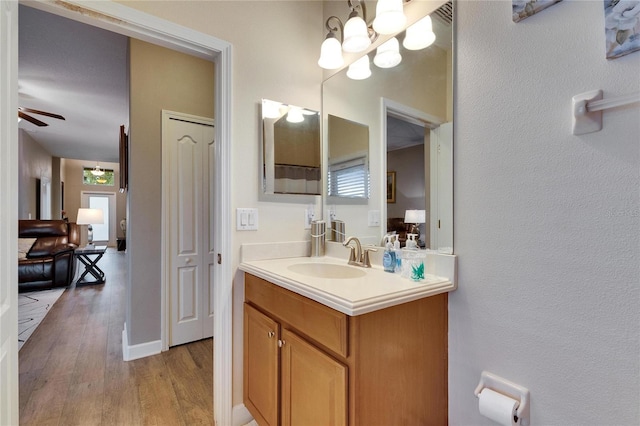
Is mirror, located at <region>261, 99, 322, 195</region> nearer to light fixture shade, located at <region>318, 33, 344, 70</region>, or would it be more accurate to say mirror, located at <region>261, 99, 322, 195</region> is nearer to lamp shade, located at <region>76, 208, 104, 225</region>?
light fixture shade, located at <region>318, 33, 344, 70</region>

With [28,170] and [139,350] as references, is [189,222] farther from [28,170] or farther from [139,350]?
[28,170]

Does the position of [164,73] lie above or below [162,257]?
above

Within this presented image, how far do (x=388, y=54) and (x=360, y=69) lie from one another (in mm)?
203

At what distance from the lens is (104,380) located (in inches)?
82.6

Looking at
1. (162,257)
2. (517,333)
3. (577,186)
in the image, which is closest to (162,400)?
(162,257)

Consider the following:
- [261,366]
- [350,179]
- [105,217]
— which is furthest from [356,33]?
[105,217]

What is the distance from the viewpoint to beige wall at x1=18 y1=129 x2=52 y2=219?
18.0 feet

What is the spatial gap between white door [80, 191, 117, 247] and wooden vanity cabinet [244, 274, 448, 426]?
36.0 feet

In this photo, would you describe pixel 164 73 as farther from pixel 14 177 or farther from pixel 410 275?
pixel 410 275

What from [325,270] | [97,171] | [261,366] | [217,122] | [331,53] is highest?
[97,171]

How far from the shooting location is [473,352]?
120 centimetres

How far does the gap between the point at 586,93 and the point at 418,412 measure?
3.97ft

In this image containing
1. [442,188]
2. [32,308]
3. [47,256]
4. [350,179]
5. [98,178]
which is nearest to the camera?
[442,188]

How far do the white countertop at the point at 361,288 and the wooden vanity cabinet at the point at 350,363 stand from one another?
0.16 ft
